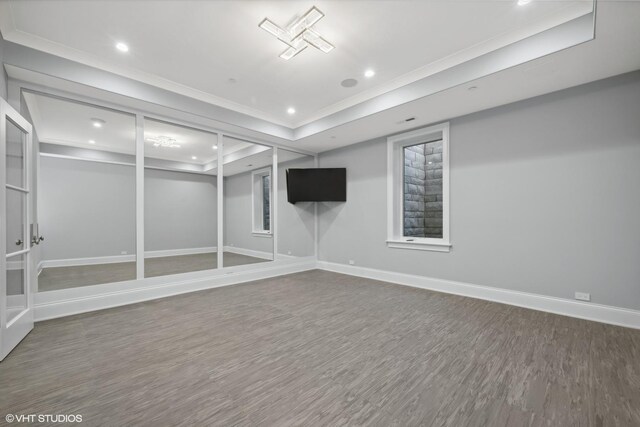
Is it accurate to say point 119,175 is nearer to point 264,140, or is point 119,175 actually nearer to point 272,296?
point 264,140

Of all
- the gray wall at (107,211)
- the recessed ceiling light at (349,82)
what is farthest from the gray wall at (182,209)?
the recessed ceiling light at (349,82)

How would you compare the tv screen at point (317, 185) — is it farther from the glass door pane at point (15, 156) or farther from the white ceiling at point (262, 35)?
the glass door pane at point (15, 156)

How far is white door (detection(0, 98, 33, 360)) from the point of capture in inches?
94.7

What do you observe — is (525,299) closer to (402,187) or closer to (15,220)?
(402,187)

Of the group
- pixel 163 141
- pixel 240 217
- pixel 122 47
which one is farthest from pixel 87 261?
pixel 122 47

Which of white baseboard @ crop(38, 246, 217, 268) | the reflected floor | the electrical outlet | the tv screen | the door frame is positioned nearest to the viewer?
the door frame

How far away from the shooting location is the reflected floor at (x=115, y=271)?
12.7ft

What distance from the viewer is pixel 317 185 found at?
6.30 m

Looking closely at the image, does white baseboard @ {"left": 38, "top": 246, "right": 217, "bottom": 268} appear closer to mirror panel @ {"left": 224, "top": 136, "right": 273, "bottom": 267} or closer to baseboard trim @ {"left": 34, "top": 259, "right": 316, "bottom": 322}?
baseboard trim @ {"left": 34, "top": 259, "right": 316, "bottom": 322}

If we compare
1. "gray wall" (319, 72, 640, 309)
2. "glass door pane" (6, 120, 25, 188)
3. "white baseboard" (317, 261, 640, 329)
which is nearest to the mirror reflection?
"glass door pane" (6, 120, 25, 188)

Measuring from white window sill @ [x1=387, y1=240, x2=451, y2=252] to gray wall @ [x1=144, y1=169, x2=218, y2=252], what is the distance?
142 inches

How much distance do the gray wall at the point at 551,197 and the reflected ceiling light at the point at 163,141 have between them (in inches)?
201

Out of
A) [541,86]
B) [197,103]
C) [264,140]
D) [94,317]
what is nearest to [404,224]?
[541,86]

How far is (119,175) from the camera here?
4.52m
